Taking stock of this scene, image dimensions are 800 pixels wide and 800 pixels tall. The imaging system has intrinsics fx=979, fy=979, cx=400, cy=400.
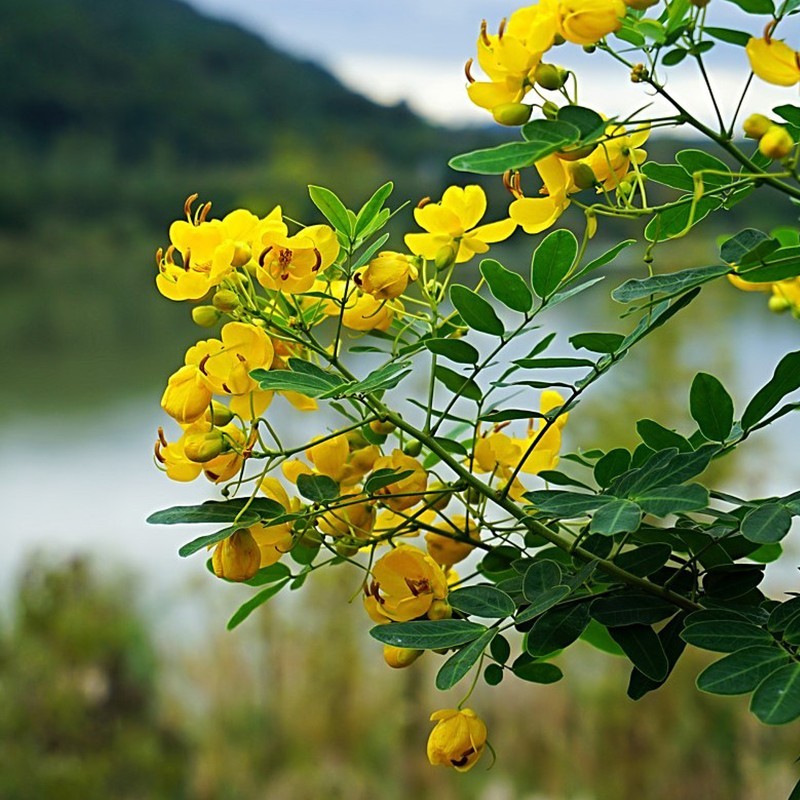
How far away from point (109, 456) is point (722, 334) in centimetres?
333

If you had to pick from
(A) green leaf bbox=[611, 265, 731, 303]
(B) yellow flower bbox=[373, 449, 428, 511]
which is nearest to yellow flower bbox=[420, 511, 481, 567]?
(B) yellow flower bbox=[373, 449, 428, 511]

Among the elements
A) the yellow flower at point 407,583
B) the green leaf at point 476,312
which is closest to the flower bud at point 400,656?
the yellow flower at point 407,583

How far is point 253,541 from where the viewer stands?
1.11 feet

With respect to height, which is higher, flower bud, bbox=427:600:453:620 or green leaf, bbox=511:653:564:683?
flower bud, bbox=427:600:453:620

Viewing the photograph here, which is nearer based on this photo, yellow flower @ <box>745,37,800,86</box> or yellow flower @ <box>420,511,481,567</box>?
yellow flower @ <box>745,37,800,86</box>

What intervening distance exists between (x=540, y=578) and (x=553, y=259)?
0.38ft

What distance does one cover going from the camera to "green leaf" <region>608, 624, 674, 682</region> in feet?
1.12

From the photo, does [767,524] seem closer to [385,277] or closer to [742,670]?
[742,670]

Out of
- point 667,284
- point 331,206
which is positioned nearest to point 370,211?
point 331,206

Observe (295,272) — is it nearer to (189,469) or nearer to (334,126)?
(189,469)

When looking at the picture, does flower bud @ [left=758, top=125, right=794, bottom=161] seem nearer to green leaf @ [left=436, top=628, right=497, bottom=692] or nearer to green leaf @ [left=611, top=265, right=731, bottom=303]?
green leaf @ [left=611, top=265, right=731, bottom=303]

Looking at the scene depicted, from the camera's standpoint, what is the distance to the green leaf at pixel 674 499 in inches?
11.4

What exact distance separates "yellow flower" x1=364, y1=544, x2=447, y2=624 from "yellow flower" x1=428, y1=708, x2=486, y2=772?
1.5 inches

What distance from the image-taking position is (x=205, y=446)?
330 millimetres
